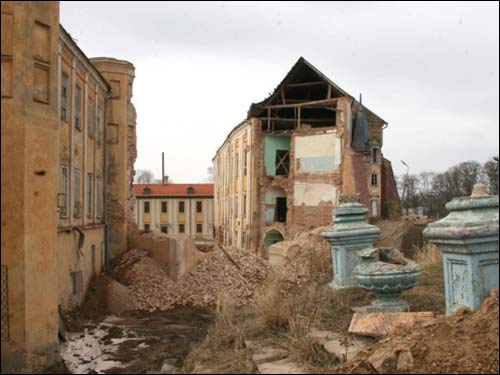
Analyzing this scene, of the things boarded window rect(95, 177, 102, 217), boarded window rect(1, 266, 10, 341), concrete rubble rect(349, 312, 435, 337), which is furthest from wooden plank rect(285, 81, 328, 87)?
boarded window rect(1, 266, 10, 341)

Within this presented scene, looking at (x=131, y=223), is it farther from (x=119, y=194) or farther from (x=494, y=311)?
(x=494, y=311)

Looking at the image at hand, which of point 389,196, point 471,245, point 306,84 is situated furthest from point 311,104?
point 471,245

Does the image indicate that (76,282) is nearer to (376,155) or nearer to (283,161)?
(283,161)

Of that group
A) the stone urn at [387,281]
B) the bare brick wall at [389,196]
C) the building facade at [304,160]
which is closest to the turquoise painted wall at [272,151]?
the building facade at [304,160]

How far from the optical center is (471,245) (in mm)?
6031

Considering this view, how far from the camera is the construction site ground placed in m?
5.62

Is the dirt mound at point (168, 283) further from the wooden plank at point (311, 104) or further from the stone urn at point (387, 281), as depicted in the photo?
the wooden plank at point (311, 104)

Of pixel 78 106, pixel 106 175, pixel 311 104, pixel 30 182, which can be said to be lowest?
pixel 30 182

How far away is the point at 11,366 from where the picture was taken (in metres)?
6.86

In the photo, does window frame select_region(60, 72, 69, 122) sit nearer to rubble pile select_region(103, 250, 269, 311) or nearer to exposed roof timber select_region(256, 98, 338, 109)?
rubble pile select_region(103, 250, 269, 311)

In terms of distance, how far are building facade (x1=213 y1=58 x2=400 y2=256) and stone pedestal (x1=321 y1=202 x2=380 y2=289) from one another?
19.4m

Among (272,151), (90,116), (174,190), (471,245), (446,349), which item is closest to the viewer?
(446,349)

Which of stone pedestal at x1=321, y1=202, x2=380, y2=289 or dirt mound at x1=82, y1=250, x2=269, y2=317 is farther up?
stone pedestal at x1=321, y1=202, x2=380, y2=289

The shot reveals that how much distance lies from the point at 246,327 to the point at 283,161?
25.9 m
